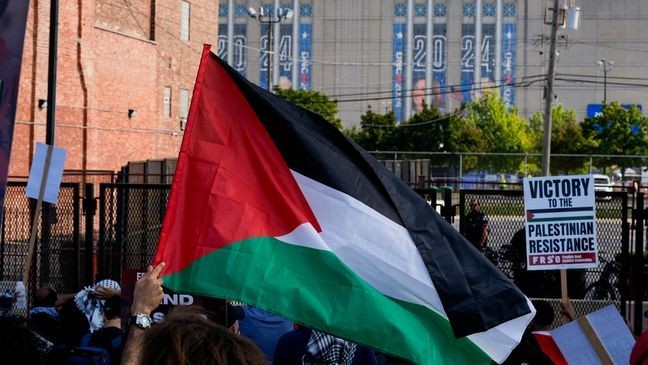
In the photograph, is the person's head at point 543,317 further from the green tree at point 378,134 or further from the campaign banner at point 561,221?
the green tree at point 378,134

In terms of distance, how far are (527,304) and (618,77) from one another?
89042mm

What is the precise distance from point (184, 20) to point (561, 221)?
128 ft

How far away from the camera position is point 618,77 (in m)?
90.8

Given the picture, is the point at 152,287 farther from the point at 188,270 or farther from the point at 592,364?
the point at 592,364

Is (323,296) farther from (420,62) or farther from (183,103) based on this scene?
(420,62)

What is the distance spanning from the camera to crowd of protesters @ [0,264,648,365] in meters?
3.13

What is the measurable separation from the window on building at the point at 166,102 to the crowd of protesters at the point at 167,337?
116 ft

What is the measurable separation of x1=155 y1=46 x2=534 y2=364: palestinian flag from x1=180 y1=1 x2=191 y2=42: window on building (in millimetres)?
39883

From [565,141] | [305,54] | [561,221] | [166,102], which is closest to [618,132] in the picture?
[565,141]

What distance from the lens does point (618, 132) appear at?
64500mm

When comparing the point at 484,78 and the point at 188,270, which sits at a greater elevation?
the point at 484,78

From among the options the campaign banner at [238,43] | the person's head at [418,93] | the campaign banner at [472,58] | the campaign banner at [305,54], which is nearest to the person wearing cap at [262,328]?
the campaign banner at [305,54]

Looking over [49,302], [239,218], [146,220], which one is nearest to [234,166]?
[239,218]

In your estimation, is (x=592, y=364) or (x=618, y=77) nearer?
(x=592, y=364)
